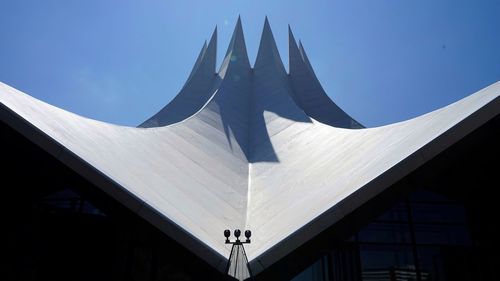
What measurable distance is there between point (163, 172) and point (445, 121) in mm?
4127

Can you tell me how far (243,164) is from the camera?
9477 mm

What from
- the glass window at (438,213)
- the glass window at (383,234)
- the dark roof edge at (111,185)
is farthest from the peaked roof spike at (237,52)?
the dark roof edge at (111,185)

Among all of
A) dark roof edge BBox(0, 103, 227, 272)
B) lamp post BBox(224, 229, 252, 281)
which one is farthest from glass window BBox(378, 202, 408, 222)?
dark roof edge BBox(0, 103, 227, 272)

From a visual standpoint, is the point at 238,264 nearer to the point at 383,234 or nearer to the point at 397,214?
the point at 383,234

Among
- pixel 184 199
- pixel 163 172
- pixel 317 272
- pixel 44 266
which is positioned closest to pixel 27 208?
pixel 44 266

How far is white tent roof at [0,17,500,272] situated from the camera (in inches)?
169

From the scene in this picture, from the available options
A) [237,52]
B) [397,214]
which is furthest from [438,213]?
[237,52]

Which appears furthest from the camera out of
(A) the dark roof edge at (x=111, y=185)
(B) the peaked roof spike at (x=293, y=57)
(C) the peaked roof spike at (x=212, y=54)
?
(C) the peaked roof spike at (x=212, y=54)

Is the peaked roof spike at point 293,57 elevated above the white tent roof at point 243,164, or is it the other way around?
the peaked roof spike at point 293,57

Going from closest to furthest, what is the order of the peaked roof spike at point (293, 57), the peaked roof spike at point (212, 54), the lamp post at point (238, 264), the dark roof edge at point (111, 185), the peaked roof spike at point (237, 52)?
A: the lamp post at point (238, 264) < the dark roof edge at point (111, 185) < the peaked roof spike at point (237, 52) < the peaked roof spike at point (293, 57) < the peaked roof spike at point (212, 54)

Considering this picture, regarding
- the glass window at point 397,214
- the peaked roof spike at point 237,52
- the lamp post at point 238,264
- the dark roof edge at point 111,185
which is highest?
the peaked roof spike at point 237,52

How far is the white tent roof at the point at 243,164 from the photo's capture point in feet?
14.1

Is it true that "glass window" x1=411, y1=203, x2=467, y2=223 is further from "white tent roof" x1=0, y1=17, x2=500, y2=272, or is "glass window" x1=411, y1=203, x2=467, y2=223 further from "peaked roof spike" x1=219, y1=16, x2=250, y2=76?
"peaked roof spike" x1=219, y1=16, x2=250, y2=76

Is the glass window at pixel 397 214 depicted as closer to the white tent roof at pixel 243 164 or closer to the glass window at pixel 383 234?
the glass window at pixel 383 234
